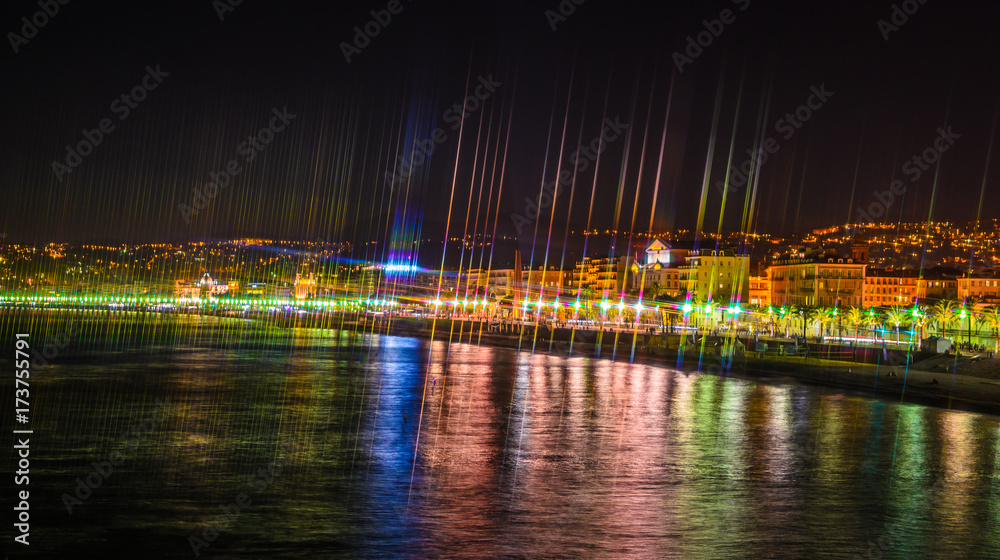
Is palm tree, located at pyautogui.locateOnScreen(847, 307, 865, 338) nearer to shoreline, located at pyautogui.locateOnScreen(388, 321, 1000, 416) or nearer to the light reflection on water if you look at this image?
shoreline, located at pyautogui.locateOnScreen(388, 321, 1000, 416)

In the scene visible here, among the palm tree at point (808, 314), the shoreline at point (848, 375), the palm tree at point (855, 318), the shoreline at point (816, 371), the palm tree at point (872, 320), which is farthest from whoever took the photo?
the palm tree at point (872, 320)

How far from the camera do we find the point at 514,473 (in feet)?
36.1

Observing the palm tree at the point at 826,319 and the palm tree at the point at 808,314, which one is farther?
the palm tree at the point at 826,319

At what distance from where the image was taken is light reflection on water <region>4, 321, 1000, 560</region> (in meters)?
7.84

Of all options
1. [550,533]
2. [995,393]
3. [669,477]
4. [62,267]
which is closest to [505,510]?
[550,533]

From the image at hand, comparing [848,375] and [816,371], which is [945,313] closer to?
[816,371]

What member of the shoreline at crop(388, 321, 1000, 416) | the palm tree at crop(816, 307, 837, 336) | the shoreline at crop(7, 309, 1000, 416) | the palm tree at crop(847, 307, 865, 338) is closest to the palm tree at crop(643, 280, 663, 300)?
the palm tree at crop(847, 307, 865, 338)

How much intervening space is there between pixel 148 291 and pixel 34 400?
176 metres

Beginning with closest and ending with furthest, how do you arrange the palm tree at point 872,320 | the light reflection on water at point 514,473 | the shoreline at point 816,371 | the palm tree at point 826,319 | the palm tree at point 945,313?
1. the light reflection on water at point 514,473
2. the shoreline at point 816,371
3. the palm tree at point 945,313
4. the palm tree at point 826,319
5. the palm tree at point 872,320

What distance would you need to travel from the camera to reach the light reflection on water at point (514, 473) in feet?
25.7

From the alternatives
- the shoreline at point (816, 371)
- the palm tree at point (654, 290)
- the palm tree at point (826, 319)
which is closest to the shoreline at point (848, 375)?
the shoreline at point (816, 371)

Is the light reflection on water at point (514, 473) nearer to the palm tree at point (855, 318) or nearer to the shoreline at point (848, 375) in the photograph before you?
the shoreline at point (848, 375)

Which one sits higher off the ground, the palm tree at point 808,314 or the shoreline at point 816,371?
the palm tree at point 808,314

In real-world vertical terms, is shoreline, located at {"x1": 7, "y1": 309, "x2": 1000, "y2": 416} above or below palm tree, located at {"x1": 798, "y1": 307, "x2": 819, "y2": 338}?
below
